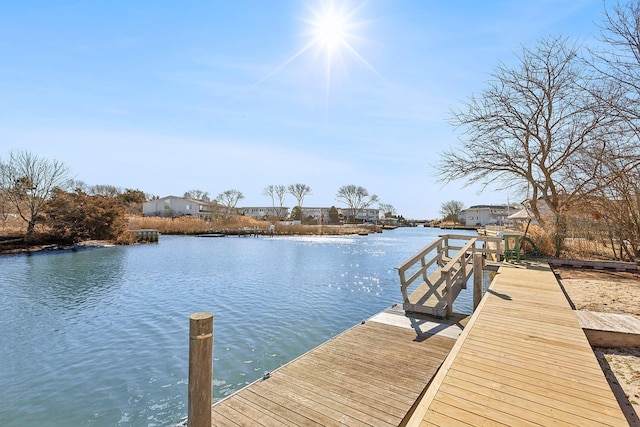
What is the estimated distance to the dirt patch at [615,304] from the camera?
3.48m

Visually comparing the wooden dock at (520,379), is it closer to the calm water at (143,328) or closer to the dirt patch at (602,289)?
the dirt patch at (602,289)

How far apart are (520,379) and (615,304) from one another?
545cm

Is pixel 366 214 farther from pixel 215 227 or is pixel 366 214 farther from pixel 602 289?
pixel 602 289

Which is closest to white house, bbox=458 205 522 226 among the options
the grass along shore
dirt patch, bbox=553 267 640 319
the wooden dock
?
the grass along shore

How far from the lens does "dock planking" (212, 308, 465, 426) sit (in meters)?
3.05

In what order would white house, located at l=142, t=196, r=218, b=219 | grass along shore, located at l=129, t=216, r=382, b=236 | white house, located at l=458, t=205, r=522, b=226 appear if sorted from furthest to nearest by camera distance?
1. white house, located at l=458, t=205, r=522, b=226
2. white house, located at l=142, t=196, r=218, b=219
3. grass along shore, located at l=129, t=216, r=382, b=236

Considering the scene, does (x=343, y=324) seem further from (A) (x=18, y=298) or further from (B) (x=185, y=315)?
(A) (x=18, y=298)

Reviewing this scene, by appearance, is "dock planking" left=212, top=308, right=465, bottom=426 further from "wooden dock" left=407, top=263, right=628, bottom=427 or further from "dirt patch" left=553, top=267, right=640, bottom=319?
"dirt patch" left=553, top=267, right=640, bottom=319

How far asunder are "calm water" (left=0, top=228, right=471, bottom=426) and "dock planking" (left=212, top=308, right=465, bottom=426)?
147 centimetres

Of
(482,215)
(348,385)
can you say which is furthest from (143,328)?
(482,215)

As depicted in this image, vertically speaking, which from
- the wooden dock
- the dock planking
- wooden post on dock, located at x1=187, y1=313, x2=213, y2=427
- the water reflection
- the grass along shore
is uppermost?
the grass along shore

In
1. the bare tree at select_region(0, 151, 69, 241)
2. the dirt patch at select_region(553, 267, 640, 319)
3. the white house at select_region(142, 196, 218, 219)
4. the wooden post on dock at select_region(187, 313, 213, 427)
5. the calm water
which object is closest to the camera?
the wooden post on dock at select_region(187, 313, 213, 427)

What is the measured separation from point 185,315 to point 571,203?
14874 millimetres

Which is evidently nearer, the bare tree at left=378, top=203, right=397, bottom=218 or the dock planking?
the dock planking
